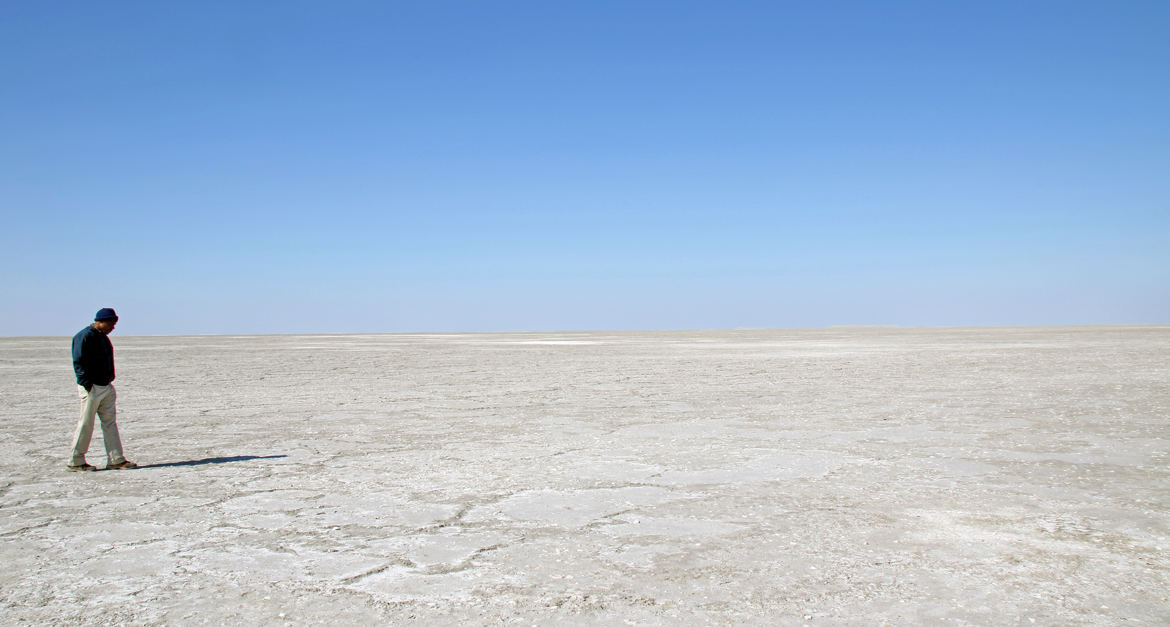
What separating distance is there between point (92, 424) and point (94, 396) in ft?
0.83

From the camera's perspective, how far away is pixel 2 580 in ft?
13.9

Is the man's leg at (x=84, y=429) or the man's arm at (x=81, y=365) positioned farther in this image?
the man's arm at (x=81, y=365)

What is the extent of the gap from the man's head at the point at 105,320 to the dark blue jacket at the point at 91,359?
2.2 inches

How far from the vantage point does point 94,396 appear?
→ 744 centimetres

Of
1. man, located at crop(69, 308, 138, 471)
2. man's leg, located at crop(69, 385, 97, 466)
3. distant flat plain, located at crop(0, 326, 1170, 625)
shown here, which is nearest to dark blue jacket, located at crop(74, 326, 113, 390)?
man, located at crop(69, 308, 138, 471)

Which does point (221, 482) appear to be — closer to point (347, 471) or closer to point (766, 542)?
point (347, 471)

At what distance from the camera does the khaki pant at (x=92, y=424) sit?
23.9 ft

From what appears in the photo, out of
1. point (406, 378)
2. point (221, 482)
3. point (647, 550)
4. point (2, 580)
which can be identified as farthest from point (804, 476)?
point (406, 378)

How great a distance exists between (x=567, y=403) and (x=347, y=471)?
19.0ft

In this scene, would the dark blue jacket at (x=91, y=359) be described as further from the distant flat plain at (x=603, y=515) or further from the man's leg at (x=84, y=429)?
the distant flat plain at (x=603, y=515)

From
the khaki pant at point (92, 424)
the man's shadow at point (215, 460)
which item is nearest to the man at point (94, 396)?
the khaki pant at point (92, 424)

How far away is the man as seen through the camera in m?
7.30

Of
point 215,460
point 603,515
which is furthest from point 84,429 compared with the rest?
point 603,515

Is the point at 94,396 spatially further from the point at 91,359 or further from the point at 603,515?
the point at 603,515
